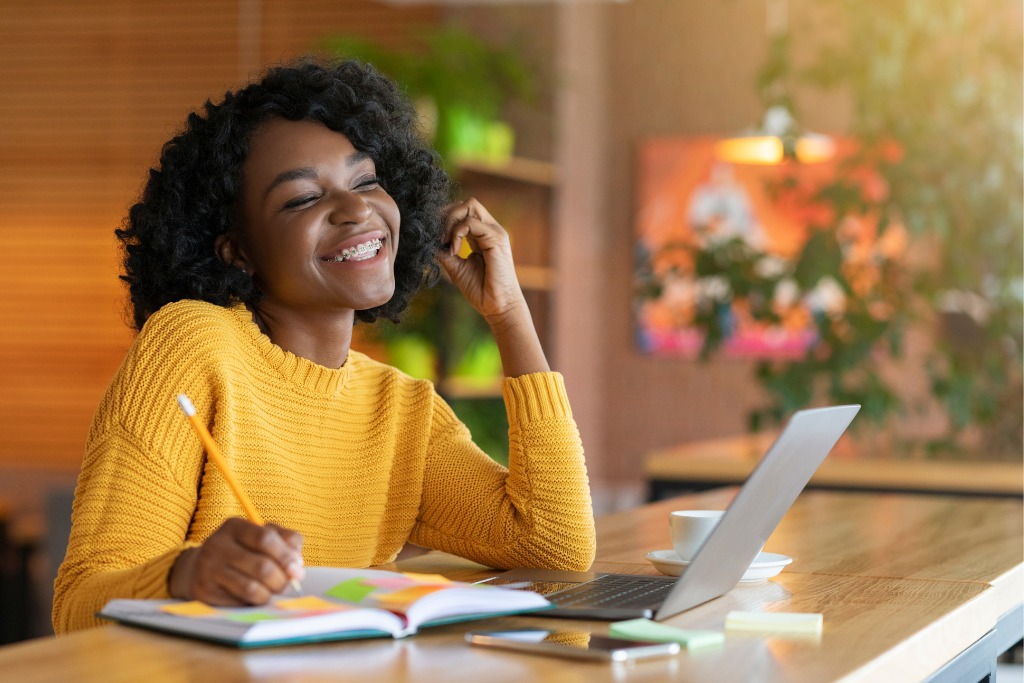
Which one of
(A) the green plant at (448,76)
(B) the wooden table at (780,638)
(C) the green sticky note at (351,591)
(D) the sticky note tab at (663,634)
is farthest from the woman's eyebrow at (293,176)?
(A) the green plant at (448,76)

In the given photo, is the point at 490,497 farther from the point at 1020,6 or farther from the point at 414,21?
the point at 414,21

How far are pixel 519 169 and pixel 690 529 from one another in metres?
4.18

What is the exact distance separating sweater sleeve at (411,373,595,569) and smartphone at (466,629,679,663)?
0.46 meters

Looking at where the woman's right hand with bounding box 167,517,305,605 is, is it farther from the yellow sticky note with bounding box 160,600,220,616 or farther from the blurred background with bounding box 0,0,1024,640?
the blurred background with bounding box 0,0,1024,640

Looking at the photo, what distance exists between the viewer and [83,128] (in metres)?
5.84

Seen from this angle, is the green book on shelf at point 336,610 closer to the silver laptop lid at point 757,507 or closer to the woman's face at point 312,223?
the silver laptop lid at point 757,507

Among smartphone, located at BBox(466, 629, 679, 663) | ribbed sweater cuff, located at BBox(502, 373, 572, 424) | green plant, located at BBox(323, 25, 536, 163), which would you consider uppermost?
green plant, located at BBox(323, 25, 536, 163)

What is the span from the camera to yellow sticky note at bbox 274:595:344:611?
1036 millimetres

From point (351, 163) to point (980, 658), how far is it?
892mm

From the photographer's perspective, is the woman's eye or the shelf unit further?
the shelf unit

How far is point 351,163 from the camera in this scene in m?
1.61

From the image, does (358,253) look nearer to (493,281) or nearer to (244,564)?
(493,281)

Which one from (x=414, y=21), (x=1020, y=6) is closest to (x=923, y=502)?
(x=1020, y=6)

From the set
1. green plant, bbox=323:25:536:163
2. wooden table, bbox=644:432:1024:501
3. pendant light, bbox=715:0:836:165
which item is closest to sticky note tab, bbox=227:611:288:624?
wooden table, bbox=644:432:1024:501
